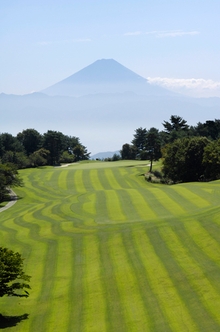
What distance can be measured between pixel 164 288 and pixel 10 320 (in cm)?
885

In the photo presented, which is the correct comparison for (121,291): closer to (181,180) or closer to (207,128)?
(181,180)

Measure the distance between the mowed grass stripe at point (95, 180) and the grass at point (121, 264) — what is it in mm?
31774

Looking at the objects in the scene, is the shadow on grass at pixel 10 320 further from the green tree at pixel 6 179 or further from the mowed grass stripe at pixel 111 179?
the mowed grass stripe at pixel 111 179

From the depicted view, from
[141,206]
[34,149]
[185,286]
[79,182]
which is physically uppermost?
[34,149]

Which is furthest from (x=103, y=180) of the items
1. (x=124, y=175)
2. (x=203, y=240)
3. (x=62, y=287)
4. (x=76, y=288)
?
(x=76, y=288)

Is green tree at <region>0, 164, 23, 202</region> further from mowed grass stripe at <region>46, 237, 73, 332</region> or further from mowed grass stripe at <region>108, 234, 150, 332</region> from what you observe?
mowed grass stripe at <region>108, 234, 150, 332</region>

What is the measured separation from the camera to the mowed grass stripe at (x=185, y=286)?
2398 centimetres

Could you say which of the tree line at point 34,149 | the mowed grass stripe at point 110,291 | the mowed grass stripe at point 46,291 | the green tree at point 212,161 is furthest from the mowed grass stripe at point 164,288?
the tree line at point 34,149

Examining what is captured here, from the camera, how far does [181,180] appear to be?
9306cm

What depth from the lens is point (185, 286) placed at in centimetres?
2859

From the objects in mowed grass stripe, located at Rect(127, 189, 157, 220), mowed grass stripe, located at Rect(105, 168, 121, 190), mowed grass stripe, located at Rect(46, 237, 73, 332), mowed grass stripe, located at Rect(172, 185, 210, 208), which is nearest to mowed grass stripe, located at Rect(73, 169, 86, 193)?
mowed grass stripe, located at Rect(105, 168, 121, 190)

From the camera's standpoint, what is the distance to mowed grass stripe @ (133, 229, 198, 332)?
79.2 ft

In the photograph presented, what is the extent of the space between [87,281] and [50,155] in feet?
412

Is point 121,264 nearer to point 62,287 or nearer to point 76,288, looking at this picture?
point 76,288
